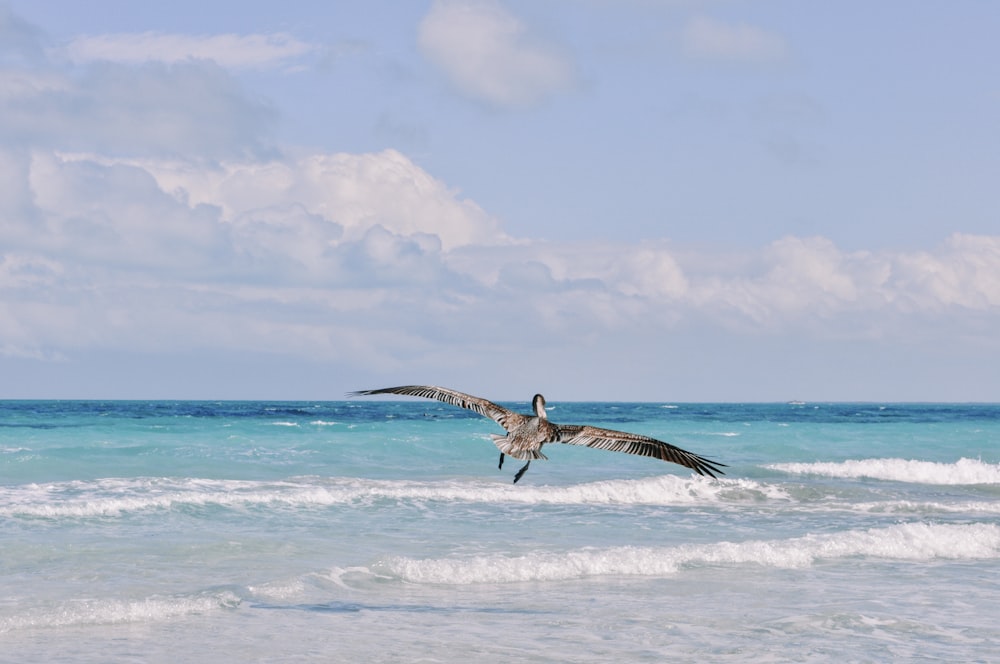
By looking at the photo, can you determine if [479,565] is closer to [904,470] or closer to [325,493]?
[325,493]

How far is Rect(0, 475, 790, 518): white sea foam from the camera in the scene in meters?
20.4

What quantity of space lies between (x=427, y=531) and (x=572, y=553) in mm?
3698

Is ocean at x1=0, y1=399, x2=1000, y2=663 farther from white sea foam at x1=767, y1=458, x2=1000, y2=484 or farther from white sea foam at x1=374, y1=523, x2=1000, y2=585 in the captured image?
white sea foam at x1=767, y1=458, x2=1000, y2=484

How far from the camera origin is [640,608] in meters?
12.8

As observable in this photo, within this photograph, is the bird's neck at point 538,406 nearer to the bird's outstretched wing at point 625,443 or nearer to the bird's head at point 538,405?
the bird's head at point 538,405

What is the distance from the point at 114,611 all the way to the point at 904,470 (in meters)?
26.8

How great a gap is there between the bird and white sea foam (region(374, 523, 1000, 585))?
18.2 ft

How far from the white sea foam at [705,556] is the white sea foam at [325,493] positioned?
20.6 ft

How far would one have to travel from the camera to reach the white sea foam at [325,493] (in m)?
20.4

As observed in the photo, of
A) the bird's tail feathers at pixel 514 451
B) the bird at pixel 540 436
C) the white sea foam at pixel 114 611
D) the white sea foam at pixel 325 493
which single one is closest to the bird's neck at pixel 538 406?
the bird at pixel 540 436

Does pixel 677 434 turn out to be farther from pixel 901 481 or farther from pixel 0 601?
pixel 0 601

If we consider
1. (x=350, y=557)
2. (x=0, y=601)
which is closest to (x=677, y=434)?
(x=350, y=557)

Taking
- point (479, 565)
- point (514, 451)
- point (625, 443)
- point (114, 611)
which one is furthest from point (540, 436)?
point (479, 565)

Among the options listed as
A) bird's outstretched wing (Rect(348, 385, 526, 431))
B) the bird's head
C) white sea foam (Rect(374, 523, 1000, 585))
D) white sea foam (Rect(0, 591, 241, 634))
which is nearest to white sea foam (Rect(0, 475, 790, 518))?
white sea foam (Rect(374, 523, 1000, 585))
